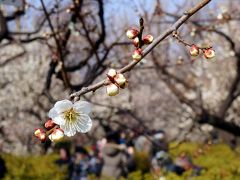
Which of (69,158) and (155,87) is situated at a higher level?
(155,87)

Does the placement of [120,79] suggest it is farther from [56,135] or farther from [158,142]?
[158,142]

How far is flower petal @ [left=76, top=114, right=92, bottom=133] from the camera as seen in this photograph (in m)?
1.92

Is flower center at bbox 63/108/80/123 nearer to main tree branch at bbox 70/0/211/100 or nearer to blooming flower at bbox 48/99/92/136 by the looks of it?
blooming flower at bbox 48/99/92/136

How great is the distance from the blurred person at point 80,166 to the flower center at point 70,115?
9483mm

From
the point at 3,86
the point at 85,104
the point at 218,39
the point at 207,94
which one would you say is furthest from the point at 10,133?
the point at 85,104

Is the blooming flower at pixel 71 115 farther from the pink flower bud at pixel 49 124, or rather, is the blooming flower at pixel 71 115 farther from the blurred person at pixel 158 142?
the blurred person at pixel 158 142

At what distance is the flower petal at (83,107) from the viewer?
5.76ft

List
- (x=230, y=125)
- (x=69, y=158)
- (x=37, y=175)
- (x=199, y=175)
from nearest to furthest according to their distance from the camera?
(x=230, y=125), (x=199, y=175), (x=37, y=175), (x=69, y=158)

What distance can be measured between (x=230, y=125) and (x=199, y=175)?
126 inches

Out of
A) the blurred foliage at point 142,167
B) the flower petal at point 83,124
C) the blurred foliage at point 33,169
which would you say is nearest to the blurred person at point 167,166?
the blurred foliage at point 142,167

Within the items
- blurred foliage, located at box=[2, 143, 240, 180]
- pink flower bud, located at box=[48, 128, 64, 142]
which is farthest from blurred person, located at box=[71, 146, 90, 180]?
pink flower bud, located at box=[48, 128, 64, 142]

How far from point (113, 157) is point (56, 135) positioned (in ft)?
32.6

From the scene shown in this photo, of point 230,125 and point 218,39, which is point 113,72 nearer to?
point 230,125

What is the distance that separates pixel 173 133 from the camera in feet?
99.2
